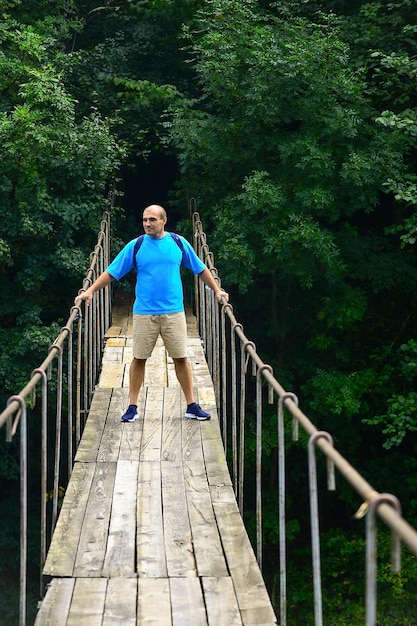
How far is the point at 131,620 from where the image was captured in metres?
2.84

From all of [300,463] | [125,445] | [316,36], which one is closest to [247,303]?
[300,463]

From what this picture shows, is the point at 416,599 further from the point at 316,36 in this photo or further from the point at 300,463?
the point at 316,36

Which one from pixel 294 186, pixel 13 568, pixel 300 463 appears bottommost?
pixel 13 568

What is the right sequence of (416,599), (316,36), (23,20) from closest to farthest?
1. (316,36)
2. (416,599)
3. (23,20)

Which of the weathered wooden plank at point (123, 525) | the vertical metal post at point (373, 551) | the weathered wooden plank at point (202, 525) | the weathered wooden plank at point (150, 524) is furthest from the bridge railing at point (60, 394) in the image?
the vertical metal post at point (373, 551)

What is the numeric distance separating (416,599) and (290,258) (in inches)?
151

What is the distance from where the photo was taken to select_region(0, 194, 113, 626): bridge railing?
2.79 metres

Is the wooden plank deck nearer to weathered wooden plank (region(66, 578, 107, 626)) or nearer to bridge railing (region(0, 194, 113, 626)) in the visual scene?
weathered wooden plank (region(66, 578, 107, 626))

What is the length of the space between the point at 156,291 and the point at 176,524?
1494 millimetres

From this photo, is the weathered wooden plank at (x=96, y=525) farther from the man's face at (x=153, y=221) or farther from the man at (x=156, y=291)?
the man's face at (x=153, y=221)

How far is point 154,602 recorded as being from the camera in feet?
9.77

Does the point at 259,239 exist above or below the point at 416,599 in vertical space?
above

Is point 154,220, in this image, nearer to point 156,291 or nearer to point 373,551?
point 156,291

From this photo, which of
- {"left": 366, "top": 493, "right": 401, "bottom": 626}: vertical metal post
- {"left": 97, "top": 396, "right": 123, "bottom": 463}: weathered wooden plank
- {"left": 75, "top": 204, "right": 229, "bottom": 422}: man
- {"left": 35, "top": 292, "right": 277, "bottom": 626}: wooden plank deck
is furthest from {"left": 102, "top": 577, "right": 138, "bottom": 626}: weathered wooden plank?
{"left": 75, "top": 204, "right": 229, "bottom": 422}: man
